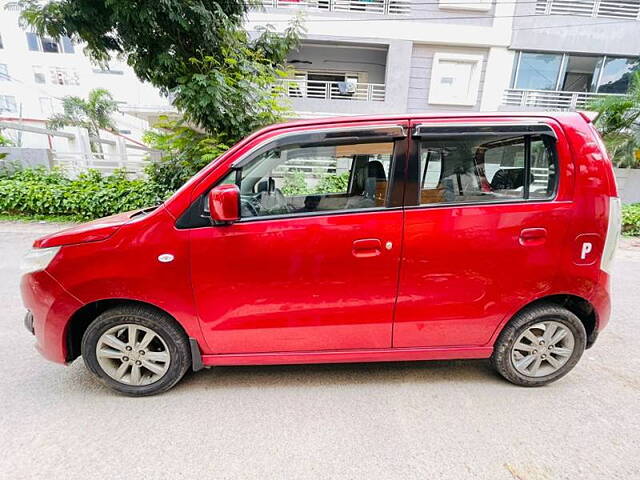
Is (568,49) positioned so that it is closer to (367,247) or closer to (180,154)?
(180,154)

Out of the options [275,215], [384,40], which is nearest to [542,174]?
[275,215]

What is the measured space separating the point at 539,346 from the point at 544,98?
11239 mm

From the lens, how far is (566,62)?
10062 mm

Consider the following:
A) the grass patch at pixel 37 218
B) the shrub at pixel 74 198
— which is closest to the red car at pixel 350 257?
the shrub at pixel 74 198

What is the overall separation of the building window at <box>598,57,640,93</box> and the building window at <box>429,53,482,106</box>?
4.62 metres

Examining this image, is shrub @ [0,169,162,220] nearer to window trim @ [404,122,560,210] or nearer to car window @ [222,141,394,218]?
car window @ [222,141,394,218]

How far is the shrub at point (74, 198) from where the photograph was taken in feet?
22.4

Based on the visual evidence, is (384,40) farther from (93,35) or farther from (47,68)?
(47,68)

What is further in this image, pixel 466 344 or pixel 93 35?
pixel 93 35

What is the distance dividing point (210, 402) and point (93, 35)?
610 cm

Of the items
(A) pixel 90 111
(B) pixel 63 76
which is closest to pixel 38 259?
(A) pixel 90 111

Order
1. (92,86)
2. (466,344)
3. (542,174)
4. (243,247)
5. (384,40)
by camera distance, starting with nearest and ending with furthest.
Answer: (243,247) < (542,174) < (466,344) < (384,40) < (92,86)

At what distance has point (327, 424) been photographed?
1933 mm

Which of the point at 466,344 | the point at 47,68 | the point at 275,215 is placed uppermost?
the point at 47,68
